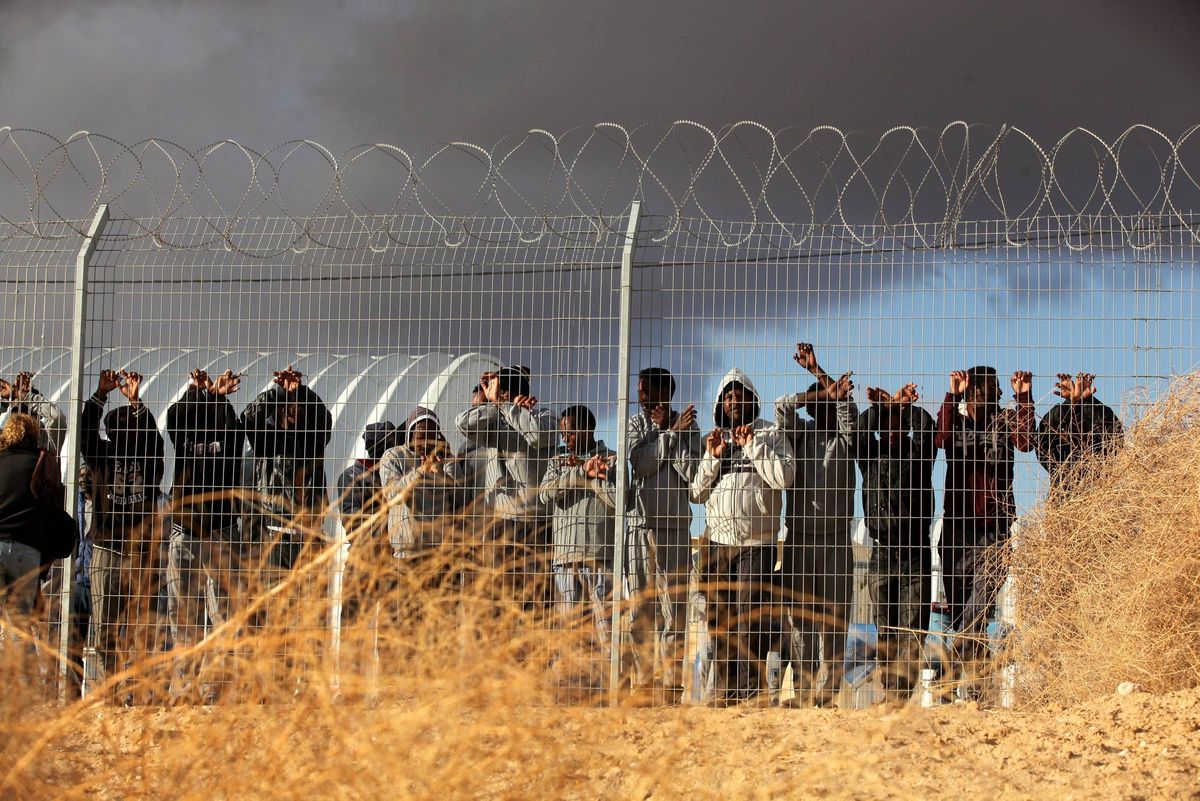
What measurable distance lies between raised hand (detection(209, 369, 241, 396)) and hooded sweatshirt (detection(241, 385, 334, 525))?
0.61ft

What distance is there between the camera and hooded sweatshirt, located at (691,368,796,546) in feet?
23.1

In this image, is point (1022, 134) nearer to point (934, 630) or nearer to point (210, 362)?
point (934, 630)

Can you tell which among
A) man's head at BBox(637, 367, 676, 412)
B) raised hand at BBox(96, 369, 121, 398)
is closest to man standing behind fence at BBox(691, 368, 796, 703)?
man's head at BBox(637, 367, 676, 412)

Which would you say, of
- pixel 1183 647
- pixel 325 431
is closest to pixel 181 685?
pixel 325 431

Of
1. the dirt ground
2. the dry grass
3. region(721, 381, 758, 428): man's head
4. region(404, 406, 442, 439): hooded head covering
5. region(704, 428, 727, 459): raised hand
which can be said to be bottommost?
the dirt ground

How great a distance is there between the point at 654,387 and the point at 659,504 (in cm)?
70

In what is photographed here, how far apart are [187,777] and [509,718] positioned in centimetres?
114

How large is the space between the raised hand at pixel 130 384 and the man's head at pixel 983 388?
5.03 m

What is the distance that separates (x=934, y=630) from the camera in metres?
6.92

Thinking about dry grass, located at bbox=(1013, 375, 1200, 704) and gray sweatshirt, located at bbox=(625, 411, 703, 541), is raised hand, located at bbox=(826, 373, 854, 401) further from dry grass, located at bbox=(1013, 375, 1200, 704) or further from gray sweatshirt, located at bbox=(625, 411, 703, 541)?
dry grass, located at bbox=(1013, 375, 1200, 704)

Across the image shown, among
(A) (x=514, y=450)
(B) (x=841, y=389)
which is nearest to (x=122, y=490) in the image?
(A) (x=514, y=450)

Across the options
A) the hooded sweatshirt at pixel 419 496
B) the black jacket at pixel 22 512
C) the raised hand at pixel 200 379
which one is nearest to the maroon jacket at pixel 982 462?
the hooded sweatshirt at pixel 419 496

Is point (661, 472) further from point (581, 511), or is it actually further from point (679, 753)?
point (679, 753)

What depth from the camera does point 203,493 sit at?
24.2 feet
